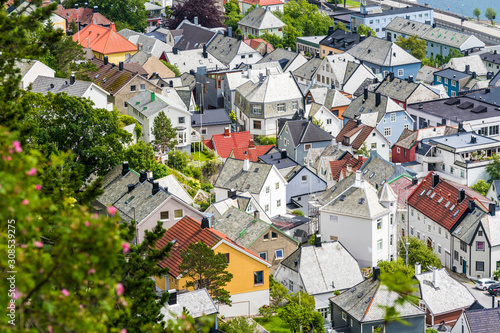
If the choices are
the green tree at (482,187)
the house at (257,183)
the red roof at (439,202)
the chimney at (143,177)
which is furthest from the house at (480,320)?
the green tree at (482,187)

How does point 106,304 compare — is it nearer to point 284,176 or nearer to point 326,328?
point 326,328

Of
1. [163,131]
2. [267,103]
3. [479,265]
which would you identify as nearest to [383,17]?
[267,103]

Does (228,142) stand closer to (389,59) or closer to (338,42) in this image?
(389,59)

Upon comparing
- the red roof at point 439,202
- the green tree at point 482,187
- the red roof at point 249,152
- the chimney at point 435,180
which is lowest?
the red roof at point 439,202

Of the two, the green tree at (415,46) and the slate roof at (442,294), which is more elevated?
the green tree at (415,46)

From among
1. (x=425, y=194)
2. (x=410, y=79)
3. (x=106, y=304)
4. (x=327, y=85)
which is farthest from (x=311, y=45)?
(x=106, y=304)

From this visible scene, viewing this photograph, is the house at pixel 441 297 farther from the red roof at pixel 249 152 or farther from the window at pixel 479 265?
the red roof at pixel 249 152

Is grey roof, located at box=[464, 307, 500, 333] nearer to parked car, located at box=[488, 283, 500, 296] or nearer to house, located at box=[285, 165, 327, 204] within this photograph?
parked car, located at box=[488, 283, 500, 296]
